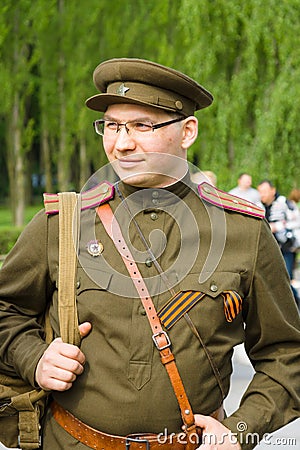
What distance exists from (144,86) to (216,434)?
0.98 m

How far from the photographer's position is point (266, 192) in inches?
428

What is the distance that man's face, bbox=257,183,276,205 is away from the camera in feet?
35.4

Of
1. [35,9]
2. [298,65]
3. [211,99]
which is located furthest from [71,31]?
[211,99]

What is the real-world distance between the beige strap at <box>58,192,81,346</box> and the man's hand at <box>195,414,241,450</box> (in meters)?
0.40

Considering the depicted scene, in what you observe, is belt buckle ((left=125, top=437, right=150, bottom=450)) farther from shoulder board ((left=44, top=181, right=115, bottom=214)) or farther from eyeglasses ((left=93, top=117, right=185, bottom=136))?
eyeglasses ((left=93, top=117, right=185, bottom=136))

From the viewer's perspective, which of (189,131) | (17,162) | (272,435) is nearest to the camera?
(189,131)

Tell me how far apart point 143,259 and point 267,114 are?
16.7m

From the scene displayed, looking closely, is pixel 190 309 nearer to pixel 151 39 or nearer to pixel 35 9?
pixel 35 9

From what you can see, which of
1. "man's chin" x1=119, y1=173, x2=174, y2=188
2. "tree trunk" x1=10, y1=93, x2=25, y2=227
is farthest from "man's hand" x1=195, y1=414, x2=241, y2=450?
"tree trunk" x1=10, y1=93, x2=25, y2=227

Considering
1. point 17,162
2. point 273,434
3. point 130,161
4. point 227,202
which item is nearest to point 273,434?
point 273,434

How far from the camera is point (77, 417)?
8.06 feet

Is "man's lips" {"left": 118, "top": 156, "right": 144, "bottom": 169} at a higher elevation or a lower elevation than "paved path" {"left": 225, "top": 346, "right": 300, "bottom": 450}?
higher

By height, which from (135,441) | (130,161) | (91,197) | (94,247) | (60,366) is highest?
(130,161)

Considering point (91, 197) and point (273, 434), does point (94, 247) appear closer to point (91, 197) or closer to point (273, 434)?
point (91, 197)
